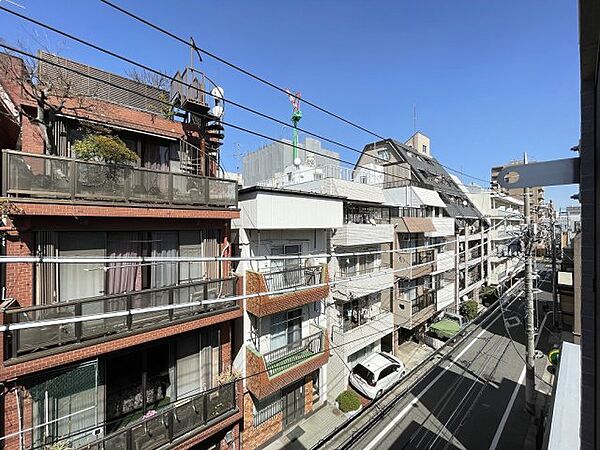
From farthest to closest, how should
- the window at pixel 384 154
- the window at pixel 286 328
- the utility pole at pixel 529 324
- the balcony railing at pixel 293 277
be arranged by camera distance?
the window at pixel 384 154, the window at pixel 286 328, the balcony railing at pixel 293 277, the utility pole at pixel 529 324

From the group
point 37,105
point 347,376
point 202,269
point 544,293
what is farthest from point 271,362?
point 544,293

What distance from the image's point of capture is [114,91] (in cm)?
834

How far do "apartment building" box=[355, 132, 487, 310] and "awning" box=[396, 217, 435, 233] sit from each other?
3.12m

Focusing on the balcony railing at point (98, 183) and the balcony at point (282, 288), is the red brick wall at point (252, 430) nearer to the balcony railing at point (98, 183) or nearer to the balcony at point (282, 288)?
the balcony at point (282, 288)

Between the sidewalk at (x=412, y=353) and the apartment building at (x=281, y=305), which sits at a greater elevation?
the apartment building at (x=281, y=305)

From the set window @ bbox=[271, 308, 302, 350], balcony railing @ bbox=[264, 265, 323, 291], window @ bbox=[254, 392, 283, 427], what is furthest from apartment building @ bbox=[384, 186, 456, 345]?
window @ bbox=[254, 392, 283, 427]

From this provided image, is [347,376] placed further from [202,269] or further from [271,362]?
[202,269]

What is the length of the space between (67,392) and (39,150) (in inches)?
216

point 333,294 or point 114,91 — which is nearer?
point 114,91

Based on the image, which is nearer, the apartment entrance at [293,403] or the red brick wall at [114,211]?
the red brick wall at [114,211]

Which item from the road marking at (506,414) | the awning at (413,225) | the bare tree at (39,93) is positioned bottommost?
the road marking at (506,414)

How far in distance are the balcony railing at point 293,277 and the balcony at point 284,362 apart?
204 centimetres

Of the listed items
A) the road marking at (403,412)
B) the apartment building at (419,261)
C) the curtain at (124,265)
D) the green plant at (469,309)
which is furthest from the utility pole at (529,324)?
the green plant at (469,309)

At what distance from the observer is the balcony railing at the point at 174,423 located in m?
6.28
